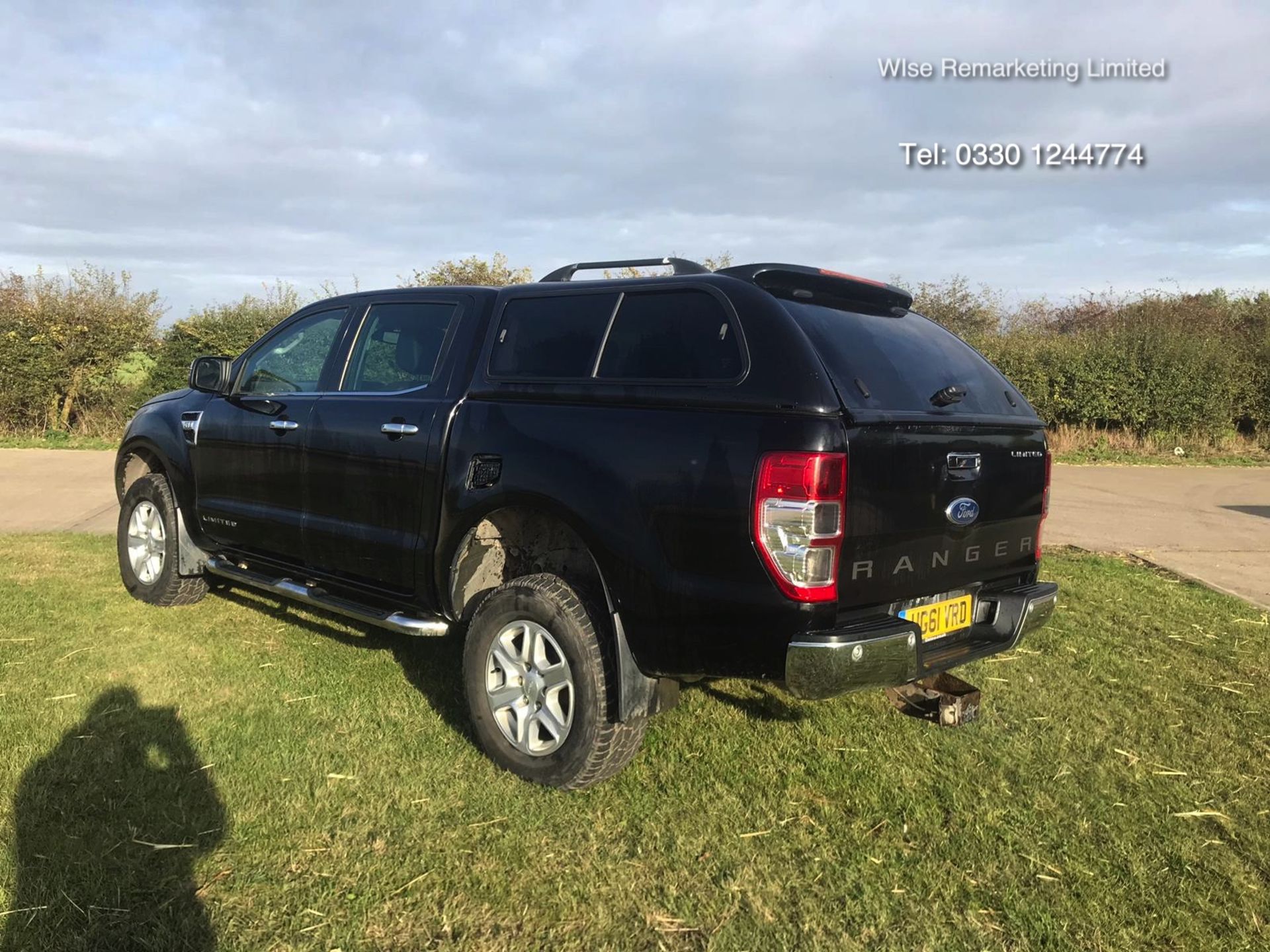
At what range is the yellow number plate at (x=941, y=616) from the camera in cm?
323

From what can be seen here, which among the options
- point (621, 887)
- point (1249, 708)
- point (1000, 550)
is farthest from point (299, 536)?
point (1249, 708)

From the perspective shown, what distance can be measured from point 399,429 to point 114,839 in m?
1.85

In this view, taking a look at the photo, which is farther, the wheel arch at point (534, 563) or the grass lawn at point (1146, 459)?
the grass lawn at point (1146, 459)

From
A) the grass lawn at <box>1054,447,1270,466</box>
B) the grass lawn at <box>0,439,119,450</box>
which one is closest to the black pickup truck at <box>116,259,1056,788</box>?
the grass lawn at <box>0,439,119,450</box>

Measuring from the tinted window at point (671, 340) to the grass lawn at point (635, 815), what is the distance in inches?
62.2

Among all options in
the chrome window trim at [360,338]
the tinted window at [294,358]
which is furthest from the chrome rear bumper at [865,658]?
the tinted window at [294,358]

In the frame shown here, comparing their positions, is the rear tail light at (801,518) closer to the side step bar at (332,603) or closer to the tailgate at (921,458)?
the tailgate at (921,458)

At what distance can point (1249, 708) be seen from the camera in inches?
165

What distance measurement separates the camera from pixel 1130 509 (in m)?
10.1

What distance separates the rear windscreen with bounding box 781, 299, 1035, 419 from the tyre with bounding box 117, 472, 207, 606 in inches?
165

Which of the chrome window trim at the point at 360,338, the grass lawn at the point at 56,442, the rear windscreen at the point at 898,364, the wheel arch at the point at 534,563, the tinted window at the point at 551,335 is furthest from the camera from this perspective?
the grass lawn at the point at 56,442

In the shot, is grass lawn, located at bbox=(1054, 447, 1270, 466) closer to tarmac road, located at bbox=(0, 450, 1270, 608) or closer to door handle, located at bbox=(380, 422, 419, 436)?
tarmac road, located at bbox=(0, 450, 1270, 608)

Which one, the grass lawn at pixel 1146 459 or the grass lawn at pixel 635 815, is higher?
the grass lawn at pixel 1146 459

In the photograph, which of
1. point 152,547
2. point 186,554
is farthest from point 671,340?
point 152,547
